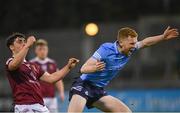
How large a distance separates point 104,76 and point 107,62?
0.81ft

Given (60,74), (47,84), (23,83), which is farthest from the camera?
(47,84)

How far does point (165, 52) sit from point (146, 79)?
111cm

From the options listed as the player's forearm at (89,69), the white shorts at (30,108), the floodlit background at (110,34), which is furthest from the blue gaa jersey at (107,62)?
the floodlit background at (110,34)

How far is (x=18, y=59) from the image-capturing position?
9.88 metres

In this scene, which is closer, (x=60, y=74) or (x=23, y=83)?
(x=23, y=83)

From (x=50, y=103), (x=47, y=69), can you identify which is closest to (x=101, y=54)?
(x=47, y=69)

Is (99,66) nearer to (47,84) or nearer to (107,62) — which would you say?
(107,62)

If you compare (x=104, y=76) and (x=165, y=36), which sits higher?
(x=165, y=36)

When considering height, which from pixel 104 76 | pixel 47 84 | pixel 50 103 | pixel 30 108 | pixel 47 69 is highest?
pixel 104 76

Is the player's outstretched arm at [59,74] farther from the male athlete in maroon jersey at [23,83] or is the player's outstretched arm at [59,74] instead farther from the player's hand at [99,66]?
the player's hand at [99,66]

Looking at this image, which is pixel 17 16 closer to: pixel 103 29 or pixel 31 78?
pixel 103 29

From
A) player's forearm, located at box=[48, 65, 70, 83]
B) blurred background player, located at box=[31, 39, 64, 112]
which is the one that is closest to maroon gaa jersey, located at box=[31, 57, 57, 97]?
blurred background player, located at box=[31, 39, 64, 112]

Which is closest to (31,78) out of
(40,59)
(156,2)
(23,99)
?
(23,99)

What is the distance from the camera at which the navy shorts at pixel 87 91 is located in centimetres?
1085
